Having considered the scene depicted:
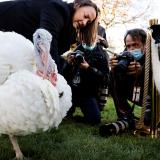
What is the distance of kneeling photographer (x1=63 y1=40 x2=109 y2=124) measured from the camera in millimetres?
5180

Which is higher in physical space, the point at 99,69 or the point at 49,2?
the point at 49,2

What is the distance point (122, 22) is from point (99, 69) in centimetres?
1479

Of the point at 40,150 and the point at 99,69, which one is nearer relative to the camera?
the point at 40,150

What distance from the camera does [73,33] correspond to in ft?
13.1

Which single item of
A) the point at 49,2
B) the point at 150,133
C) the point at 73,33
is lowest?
the point at 150,133

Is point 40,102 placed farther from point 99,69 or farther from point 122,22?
point 122,22

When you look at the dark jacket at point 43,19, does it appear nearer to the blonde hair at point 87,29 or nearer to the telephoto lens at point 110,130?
the blonde hair at point 87,29

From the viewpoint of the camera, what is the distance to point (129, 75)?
481 cm

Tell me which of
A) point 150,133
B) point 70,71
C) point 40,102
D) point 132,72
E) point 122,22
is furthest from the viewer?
point 122,22

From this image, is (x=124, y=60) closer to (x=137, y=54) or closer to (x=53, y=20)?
(x=137, y=54)

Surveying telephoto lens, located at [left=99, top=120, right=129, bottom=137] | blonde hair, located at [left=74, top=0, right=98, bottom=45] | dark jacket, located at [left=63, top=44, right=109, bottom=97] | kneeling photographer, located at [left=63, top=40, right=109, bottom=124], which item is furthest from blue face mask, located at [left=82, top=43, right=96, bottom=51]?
telephoto lens, located at [left=99, top=120, right=129, bottom=137]

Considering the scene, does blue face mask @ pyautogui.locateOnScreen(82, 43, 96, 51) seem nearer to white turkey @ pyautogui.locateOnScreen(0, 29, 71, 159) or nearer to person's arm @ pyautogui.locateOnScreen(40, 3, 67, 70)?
person's arm @ pyautogui.locateOnScreen(40, 3, 67, 70)

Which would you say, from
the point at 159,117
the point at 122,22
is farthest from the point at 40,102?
the point at 122,22

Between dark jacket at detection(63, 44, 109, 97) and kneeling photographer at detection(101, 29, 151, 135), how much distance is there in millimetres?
379
